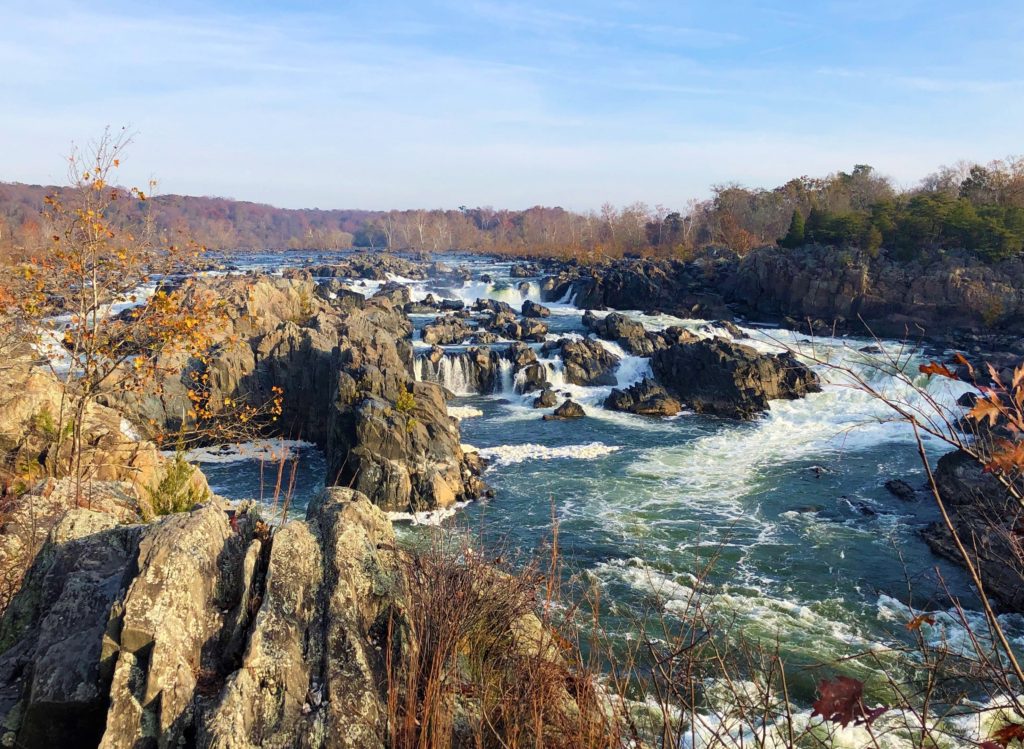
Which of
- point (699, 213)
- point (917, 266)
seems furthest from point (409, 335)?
point (699, 213)

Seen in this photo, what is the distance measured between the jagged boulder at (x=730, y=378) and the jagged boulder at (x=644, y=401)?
1.24 meters

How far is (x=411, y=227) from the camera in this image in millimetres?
143250

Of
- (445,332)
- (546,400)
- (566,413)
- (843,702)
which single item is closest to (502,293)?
(445,332)

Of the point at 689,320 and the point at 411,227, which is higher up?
the point at 411,227

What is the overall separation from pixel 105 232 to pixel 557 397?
21.3m

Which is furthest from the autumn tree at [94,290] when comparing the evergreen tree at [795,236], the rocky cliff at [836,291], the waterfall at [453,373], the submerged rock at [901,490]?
the evergreen tree at [795,236]

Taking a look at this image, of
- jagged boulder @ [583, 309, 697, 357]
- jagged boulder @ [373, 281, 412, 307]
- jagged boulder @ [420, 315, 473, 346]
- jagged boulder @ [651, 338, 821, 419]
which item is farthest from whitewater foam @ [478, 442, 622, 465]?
jagged boulder @ [373, 281, 412, 307]

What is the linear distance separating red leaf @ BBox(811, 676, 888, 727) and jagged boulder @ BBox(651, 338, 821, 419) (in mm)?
24996

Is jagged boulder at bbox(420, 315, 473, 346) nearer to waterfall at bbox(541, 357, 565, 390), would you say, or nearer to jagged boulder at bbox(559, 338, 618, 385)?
jagged boulder at bbox(559, 338, 618, 385)

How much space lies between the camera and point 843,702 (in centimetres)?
240

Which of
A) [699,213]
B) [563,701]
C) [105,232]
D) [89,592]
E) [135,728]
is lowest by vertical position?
[563,701]

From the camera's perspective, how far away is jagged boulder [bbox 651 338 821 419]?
26.8 metres

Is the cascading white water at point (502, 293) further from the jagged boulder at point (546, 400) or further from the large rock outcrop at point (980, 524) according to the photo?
the large rock outcrop at point (980, 524)

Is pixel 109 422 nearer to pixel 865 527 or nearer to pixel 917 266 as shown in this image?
pixel 865 527
